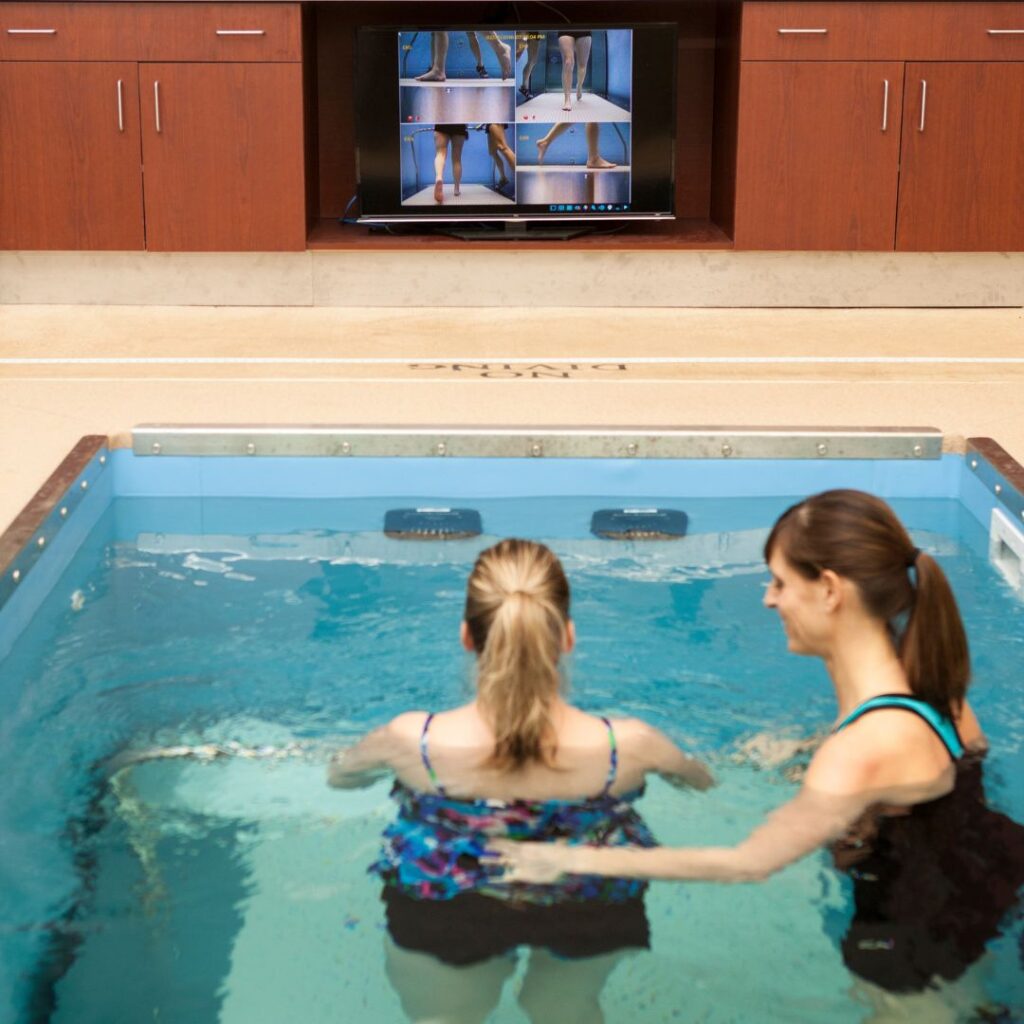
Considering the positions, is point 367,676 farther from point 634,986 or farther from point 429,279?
point 429,279

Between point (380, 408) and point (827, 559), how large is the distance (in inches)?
100

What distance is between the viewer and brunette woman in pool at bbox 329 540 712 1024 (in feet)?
6.34

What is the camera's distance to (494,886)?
1986 mm

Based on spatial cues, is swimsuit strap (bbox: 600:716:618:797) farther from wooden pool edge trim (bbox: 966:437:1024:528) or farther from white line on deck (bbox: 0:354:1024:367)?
white line on deck (bbox: 0:354:1024:367)

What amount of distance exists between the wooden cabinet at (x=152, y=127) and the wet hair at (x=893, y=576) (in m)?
4.14

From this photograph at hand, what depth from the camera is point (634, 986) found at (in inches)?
84.4

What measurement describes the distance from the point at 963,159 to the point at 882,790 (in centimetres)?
435

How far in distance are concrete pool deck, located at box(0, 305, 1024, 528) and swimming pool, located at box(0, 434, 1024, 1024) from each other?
0.60 ft

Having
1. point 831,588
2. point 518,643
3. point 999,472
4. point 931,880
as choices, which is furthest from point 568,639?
point 999,472

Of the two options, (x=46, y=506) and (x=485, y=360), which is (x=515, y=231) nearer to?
(x=485, y=360)

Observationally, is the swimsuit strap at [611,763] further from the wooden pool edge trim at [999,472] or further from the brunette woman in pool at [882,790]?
the wooden pool edge trim at [999,472]

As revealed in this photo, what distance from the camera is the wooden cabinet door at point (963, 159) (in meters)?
5.83

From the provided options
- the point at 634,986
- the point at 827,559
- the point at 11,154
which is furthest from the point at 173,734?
the point at 11,154

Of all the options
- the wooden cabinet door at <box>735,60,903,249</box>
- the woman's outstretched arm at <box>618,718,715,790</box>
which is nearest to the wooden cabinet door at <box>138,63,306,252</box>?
the wooden cabinet door at <box>735,60,903,249</box>
